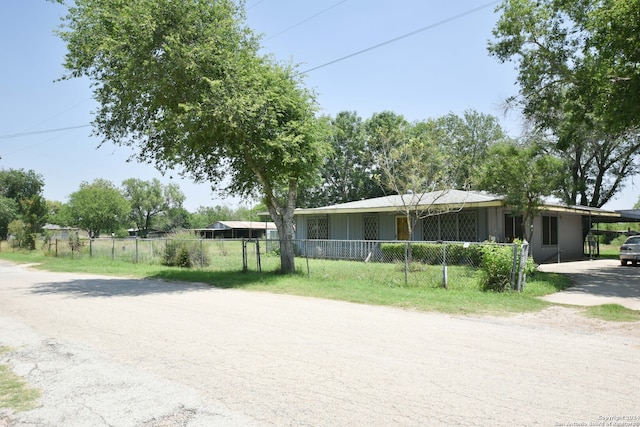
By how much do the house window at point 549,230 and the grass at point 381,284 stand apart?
10077 mm

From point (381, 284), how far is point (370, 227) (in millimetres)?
12849

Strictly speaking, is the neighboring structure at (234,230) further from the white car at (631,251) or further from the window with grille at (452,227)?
the white car at (631,251)

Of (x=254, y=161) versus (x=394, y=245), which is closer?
(x=254, y=161)

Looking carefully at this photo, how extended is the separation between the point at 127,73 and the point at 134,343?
903 cm

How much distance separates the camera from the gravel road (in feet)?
13.2

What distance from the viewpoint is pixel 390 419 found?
387 cm

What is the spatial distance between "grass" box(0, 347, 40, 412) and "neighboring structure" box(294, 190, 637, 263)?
17071 mm

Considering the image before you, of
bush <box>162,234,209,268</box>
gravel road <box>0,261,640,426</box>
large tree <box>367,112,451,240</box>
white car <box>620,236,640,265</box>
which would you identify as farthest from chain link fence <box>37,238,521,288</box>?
white car <box>620,236,640,265</box>

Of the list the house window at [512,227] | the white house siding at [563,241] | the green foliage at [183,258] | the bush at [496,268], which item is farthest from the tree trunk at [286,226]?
the white house siding at [563,241]

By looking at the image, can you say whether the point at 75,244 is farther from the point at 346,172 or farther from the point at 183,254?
the point at 346,172

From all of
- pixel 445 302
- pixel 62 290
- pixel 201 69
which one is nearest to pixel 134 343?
pixel 445 302

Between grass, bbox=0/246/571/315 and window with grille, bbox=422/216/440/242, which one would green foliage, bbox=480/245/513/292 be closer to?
grass, bbox=0/246/571/315

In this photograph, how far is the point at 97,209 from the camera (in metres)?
66.2

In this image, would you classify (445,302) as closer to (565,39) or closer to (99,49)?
(99,49)
